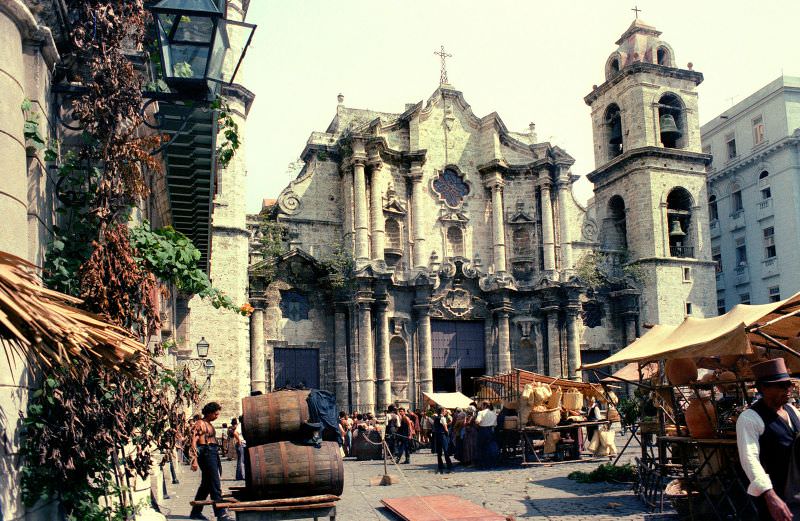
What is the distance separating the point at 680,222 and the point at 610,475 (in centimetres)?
2357

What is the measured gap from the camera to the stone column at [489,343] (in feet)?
103

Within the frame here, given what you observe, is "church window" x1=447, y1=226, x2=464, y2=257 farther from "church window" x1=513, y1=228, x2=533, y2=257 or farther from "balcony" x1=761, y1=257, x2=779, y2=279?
"balcony" x1=761, y1=257, x2=779, y2=279

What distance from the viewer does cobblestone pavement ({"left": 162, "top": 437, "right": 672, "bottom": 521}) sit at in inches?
436

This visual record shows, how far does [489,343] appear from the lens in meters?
31.5

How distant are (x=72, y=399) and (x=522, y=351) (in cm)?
2726

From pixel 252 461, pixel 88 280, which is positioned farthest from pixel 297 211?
pixel 88 280

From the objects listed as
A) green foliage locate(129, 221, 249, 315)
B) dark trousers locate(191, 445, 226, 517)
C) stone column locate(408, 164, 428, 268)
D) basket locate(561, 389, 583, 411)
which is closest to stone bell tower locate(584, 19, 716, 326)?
stone column locate(408, 164, 428, 268)

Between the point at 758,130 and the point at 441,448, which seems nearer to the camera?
the point at 441,448

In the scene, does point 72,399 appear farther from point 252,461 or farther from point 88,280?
point 252,461

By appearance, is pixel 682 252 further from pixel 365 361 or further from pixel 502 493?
pixel 502 493

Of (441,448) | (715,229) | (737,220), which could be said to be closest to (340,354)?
(441,448)

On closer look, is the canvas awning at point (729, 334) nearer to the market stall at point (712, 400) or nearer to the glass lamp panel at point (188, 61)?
the market stall at point (712, 400)

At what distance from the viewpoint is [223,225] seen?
24938mm

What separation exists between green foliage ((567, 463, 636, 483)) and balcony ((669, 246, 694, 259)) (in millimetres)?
21925
